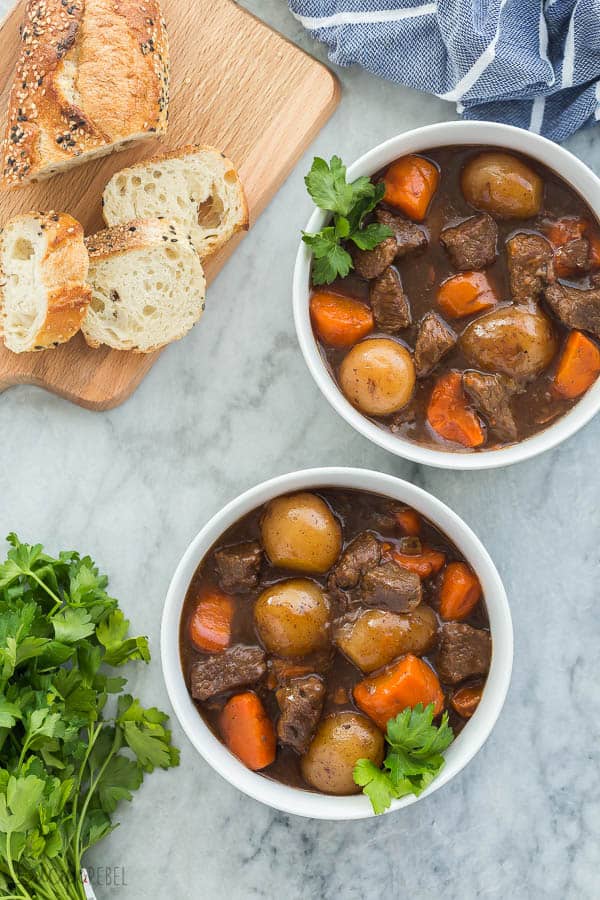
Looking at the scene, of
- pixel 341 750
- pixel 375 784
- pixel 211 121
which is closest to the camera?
pixel 375 784

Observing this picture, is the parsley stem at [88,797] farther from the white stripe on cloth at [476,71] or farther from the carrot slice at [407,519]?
the white stripe on cloth at [476,71]

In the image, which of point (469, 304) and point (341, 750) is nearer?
point (341, 750)

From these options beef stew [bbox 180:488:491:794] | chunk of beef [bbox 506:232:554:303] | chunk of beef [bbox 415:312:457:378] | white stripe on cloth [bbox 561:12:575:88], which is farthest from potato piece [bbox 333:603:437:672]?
white stripe on cloth [bbox 561:12:575:88]

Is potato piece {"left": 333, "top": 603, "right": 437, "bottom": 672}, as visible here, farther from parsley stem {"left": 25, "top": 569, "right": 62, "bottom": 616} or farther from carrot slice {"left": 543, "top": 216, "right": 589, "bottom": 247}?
carrot slice {"left": 543, "top": 216, "right": 589, "bottom": 247}

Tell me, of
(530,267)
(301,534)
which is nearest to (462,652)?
(301,534)

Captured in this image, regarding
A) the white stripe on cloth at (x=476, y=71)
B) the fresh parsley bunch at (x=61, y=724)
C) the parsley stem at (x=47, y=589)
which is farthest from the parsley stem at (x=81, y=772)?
the white stripe on cloth at (x=476, y=71)

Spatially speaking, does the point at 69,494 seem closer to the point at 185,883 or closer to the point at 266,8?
the point at 185,883

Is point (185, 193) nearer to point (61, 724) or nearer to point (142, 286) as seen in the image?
point (142, 286)
